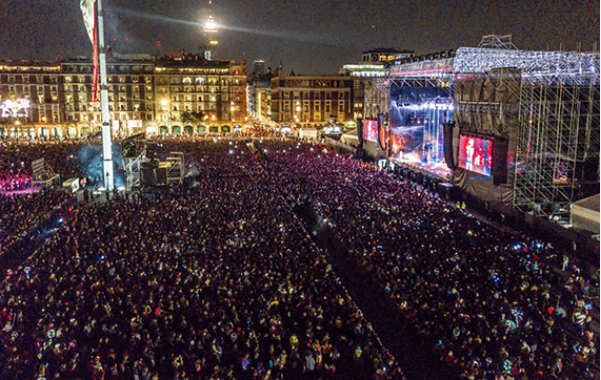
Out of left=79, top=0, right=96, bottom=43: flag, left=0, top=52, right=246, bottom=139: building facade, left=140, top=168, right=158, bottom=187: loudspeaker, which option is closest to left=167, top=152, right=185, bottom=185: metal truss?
left=140, top=168, right=158, bottom=187: loudspeaker

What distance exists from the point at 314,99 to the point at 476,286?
227 ft

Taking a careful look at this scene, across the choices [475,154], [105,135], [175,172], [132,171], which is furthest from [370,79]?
[105,135]

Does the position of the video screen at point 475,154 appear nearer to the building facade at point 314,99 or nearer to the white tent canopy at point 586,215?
the white tent canopy at point 586,215

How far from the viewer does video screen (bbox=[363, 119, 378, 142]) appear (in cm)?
4056

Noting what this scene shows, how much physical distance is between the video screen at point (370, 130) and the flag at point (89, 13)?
72.8 ft

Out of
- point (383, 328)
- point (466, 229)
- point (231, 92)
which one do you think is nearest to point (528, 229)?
point (466, 229)

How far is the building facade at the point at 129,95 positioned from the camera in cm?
7319

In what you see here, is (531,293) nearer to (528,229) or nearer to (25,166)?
(528,229)

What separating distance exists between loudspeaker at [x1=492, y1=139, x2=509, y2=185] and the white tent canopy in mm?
3084

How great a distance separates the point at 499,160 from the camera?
73.6ft

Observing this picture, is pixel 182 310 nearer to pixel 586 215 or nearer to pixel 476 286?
pixel 476 286

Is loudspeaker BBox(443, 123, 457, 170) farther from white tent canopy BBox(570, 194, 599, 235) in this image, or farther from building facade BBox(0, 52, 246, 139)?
building facade BBox(0, 52, 246, 139)

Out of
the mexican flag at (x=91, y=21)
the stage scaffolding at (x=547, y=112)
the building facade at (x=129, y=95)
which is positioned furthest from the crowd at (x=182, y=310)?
the building facade at (x=129, y=95)

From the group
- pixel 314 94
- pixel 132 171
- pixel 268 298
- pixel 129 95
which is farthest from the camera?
pixel 314 94
